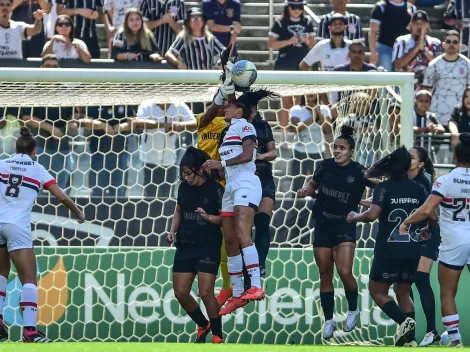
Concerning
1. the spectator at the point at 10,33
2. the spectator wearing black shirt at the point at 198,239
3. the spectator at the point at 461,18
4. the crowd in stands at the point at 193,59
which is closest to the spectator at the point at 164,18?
the crowd in stands at the point at 193,59

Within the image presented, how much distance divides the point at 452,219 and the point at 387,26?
6.44 meters

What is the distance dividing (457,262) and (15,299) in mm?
4681

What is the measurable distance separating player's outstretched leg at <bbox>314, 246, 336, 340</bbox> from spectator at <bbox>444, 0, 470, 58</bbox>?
22.6 feet

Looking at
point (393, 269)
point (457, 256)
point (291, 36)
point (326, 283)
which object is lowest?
point (326, 283)

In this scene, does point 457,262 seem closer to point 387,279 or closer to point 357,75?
point 387,279

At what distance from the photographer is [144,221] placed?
42.0ft

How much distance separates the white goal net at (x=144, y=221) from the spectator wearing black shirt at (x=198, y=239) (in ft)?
5.76

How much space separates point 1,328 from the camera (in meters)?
10.5

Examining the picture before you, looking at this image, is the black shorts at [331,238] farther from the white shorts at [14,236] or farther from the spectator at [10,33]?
the spectator at [10,33]

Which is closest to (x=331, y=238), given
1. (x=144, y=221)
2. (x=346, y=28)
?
(x=144, y=221)

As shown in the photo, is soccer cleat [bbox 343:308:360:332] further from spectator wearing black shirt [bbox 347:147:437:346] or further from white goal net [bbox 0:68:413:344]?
white goal net [bbox 0:68:413:344]

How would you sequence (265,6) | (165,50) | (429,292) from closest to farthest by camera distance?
(429,292), (165,50), (265,6)

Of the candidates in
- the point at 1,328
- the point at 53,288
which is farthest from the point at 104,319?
the point at 1,328

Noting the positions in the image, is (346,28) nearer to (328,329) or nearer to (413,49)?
(413,49)
